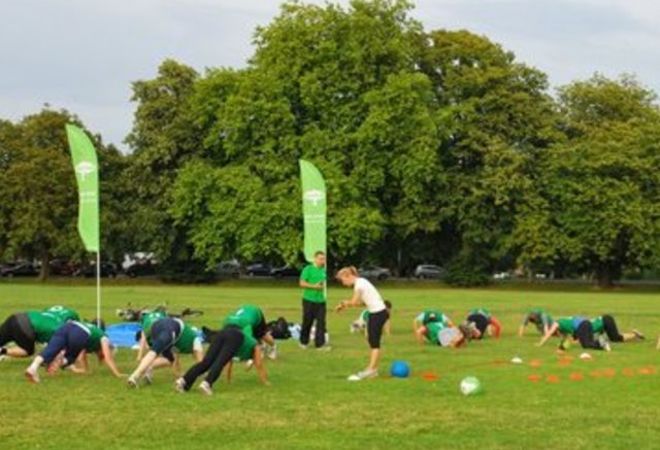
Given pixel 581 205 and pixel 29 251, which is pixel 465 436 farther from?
pixel 29 251

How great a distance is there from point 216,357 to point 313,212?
11.2 meters

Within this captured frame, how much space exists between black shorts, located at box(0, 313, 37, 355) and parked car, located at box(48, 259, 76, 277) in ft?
209

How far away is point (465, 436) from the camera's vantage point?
1031cm

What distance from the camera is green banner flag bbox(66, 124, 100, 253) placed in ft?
74.0

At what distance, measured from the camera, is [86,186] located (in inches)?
889

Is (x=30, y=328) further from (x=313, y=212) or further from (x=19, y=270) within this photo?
(x=19, y=270)

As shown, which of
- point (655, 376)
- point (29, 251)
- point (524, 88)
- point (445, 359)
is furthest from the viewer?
point (29, 251)

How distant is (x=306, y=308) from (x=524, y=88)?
4730cm

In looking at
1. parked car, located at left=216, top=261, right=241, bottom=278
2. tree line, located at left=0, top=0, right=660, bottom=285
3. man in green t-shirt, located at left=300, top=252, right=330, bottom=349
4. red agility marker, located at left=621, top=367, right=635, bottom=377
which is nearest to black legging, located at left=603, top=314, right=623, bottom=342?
red agility marker, located at left=621, top=367, right=635, bottom=377

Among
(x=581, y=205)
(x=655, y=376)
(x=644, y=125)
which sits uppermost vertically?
Result: (x=644, y=125)

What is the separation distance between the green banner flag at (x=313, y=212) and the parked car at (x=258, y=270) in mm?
59689

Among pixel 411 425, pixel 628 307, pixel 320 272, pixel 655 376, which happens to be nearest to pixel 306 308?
pixel 320 272

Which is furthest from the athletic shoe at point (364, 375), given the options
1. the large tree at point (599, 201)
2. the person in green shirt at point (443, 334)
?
the large tree at point (599, 201)

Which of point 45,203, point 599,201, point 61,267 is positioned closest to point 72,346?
point 599,201
